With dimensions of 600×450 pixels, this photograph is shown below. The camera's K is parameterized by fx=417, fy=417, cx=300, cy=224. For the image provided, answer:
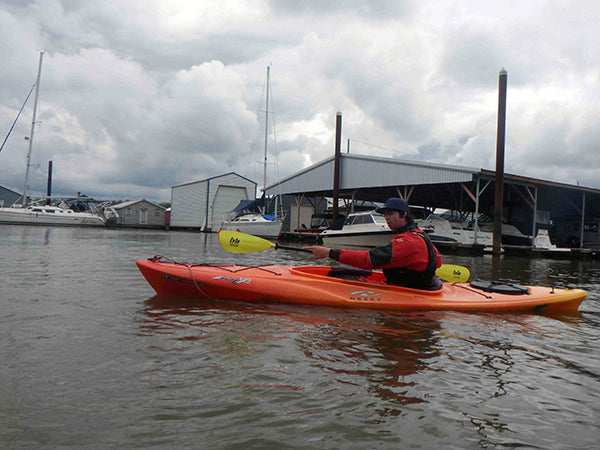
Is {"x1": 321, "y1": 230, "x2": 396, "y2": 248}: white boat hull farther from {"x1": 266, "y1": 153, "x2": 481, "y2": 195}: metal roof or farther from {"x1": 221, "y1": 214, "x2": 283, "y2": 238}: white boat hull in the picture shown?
{"x1": 221, "y1": 214, "x2": 283, "y2": 238}: white boat hull

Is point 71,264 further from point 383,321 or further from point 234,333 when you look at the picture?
point 383,321

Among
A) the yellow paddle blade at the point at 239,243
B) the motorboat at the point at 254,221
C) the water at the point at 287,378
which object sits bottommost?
the water at the point at 287,378

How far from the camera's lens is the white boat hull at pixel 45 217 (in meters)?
32.4

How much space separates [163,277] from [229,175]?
33470mm

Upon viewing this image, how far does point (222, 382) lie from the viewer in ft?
9.10

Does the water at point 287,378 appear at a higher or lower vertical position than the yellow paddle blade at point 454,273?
lower

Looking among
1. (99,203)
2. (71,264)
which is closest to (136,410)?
(71,264)

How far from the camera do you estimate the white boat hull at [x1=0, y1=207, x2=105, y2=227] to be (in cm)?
3241

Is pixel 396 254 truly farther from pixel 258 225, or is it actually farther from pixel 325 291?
pixel 258 225

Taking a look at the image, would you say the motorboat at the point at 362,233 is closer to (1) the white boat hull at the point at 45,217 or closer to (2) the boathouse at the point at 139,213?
(1) the white boat hull at the point at 45,217

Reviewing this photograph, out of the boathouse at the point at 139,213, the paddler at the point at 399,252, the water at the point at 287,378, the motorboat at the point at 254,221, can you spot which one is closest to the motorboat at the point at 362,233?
the motorboat at the point at 254,221

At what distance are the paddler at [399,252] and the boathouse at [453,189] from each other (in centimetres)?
1356

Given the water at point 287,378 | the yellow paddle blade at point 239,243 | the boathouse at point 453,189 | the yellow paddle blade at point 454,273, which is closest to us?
the water at point 287,378

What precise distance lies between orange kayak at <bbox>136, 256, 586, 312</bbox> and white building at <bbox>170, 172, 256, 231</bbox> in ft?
105
